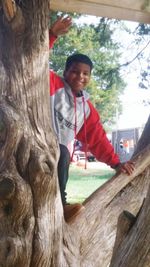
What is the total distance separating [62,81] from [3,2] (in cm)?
70

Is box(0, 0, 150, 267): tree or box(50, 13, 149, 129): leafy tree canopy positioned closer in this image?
box(0, 0, 150, 267): tree

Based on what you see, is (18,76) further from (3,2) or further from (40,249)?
(40,249)

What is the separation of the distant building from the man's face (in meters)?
14.2

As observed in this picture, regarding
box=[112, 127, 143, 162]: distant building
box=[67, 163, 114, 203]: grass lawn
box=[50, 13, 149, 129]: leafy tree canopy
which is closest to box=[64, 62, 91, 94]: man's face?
box=[50, 13, 149, 129]: leafy tree canopy

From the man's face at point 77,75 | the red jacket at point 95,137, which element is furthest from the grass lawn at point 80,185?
the man's face at point 77,75

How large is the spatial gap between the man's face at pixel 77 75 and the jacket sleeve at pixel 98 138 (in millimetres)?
220

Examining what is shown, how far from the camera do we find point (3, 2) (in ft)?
5.49

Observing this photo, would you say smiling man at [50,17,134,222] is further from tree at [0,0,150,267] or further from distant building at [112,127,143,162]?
distant building at [112,127,143,162]

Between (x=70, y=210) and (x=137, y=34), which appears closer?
(x=70, y=210)

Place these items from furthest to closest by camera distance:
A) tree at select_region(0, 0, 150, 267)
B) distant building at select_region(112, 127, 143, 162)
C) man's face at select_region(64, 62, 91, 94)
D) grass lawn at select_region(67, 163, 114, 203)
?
distant building at select_region(112, 127, 143, 162) < grass lawn at select_region(67, 163, 114, 203) < man's face at select_region(64, 62, 91, 94) < tree at select_region(0, 0, 150, 267)

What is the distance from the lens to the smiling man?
211 centimetres

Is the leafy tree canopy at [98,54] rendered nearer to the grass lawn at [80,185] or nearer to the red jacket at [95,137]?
the red jacket at [95,137]

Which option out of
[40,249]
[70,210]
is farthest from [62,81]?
[40,249]

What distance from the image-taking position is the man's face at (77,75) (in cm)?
229
